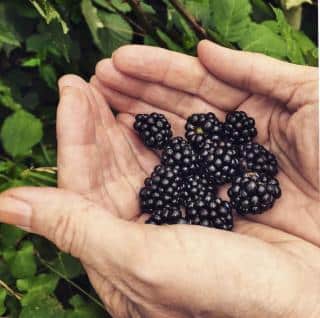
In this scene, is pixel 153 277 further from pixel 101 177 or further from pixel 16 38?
pixel 16 38

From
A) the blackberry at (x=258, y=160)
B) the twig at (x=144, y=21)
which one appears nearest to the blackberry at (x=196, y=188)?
the blackberry at (x=258, y=160)

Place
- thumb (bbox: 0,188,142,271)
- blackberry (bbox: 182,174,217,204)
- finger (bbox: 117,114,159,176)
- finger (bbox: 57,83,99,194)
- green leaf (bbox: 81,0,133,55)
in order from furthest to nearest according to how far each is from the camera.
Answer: green leaf (bbox: 81,0,133,55) → finger (bbox: 117,114,159,176) → blackberry (bbox: 182,174,217,204) → finger (bbox: 57,83,99,194) → thumb (bbox: 0,188,142,271)

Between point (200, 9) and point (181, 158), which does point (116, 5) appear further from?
point (181, 158)

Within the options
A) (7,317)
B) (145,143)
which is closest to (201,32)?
(145,143)

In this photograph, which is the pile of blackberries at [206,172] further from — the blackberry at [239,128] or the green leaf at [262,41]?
the green leaf at [262,41]

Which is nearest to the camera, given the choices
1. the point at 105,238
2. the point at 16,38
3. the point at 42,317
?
the point at 105,238

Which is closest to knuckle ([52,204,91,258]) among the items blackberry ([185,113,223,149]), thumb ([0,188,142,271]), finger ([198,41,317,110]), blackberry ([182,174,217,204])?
thumb ([0,188,142,271])

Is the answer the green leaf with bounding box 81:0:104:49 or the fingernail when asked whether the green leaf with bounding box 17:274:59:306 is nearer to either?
the fingernail

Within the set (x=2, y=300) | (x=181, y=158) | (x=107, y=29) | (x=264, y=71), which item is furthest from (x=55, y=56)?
(x=2, y=300)
